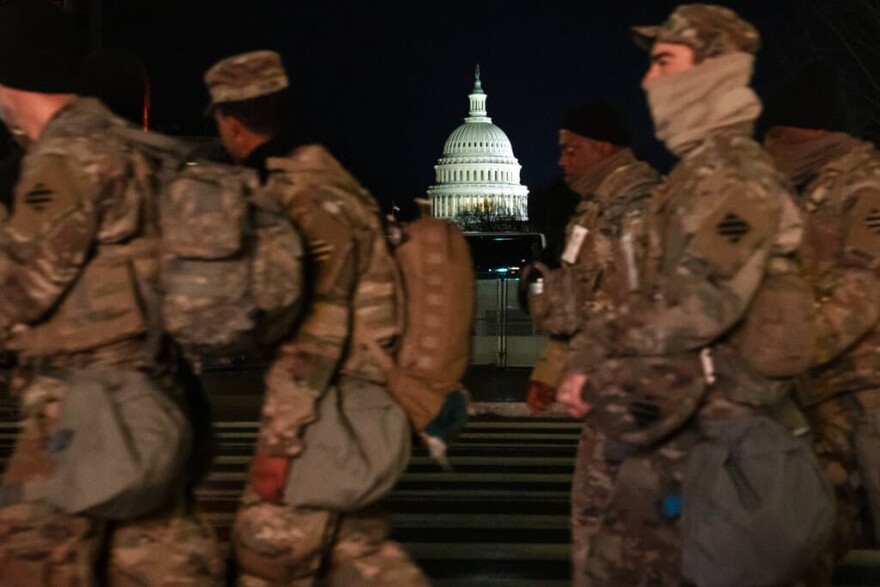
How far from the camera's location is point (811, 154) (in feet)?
22.3

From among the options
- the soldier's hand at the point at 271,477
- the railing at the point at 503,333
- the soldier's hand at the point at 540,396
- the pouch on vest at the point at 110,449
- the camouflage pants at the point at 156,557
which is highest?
the pouch on vest at the point at 110,449

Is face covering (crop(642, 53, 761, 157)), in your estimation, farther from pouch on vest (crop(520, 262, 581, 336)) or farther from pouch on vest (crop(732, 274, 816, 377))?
pouch on vest (crop(520, 262, 581, 336))

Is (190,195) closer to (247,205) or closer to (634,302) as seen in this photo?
(247,205)

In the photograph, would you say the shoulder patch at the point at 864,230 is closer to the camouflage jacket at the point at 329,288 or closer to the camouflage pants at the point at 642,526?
the camouflage pants at the point at 642,526

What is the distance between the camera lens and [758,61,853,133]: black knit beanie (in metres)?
6.80

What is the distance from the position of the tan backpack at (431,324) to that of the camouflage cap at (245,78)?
0.69 metres

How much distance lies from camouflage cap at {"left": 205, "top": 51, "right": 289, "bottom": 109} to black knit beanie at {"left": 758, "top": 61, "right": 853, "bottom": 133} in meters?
2.07

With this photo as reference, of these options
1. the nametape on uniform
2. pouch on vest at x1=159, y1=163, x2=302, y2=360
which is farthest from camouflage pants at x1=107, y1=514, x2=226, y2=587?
the nametape on uniform

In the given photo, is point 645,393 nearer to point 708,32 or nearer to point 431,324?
point 431,324

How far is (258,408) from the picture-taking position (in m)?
19.2

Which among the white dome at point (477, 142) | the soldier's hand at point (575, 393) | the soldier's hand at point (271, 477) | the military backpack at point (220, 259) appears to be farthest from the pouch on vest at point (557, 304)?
the white dome at point (477, 142)


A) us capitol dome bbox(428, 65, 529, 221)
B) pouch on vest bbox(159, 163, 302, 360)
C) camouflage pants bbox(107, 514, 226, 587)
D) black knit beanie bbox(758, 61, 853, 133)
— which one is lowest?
us capitol dome bbox(428, 65, 529, 221)

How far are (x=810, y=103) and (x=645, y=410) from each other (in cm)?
190

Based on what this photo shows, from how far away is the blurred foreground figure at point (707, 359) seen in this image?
525 cm
